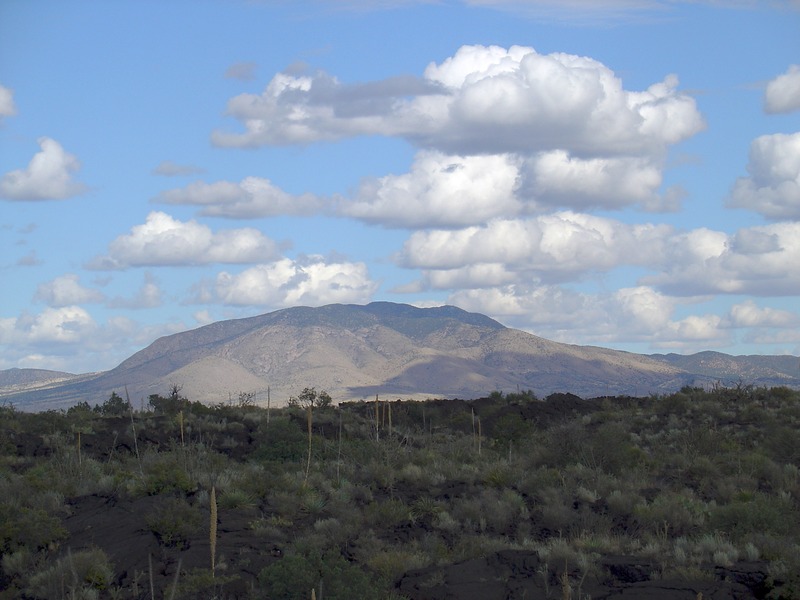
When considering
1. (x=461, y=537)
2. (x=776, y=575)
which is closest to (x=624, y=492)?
(x=461, y=537)

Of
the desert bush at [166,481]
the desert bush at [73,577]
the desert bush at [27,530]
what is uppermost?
the desert bush at [166,481]

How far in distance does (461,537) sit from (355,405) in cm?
2931

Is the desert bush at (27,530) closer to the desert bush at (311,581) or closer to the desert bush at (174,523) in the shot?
the desert bush at (174,523)

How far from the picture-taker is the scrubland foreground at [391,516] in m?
16.8

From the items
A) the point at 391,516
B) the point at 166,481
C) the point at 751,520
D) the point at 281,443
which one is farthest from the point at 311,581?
the point at 281,443

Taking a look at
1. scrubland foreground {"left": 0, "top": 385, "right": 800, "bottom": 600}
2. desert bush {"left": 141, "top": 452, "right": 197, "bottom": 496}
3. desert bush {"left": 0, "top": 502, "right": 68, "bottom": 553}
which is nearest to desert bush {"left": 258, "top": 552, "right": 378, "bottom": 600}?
scrubland foreground {"left": 0, "top": 385, "right": 800, "bottom": 600}

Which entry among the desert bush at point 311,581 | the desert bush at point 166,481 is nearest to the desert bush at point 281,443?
the desert bush at point 166,481

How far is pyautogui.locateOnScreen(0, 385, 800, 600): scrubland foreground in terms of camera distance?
16.8m

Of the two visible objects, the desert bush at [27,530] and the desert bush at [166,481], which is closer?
the desert bush at [27,530]

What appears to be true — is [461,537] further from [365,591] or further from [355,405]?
[355,405]

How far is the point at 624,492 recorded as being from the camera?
24.3 meters

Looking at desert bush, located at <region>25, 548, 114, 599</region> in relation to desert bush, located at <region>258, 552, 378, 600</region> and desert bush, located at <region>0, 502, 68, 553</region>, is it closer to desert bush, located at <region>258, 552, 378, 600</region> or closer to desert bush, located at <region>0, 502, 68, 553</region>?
desert bush, located at <region>0, 502, 68, 553</region>

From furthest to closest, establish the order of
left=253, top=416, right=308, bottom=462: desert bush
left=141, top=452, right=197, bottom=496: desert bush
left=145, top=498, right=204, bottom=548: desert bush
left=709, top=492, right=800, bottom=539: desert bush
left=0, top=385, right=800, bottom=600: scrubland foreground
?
1. left=253, top=416, right=308, bottom=462: desert bush
2. left=141, top=452, right=197, bottom=496: desert bush
3. left=709, top=492, right=800, bottom=539: desert bush
4. left=145, top=498, right=204, bottom=548: desert bush
5. left=0, top=385, right=800, bottom=600: scrubland foreground

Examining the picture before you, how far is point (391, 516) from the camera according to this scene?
21.9 m
